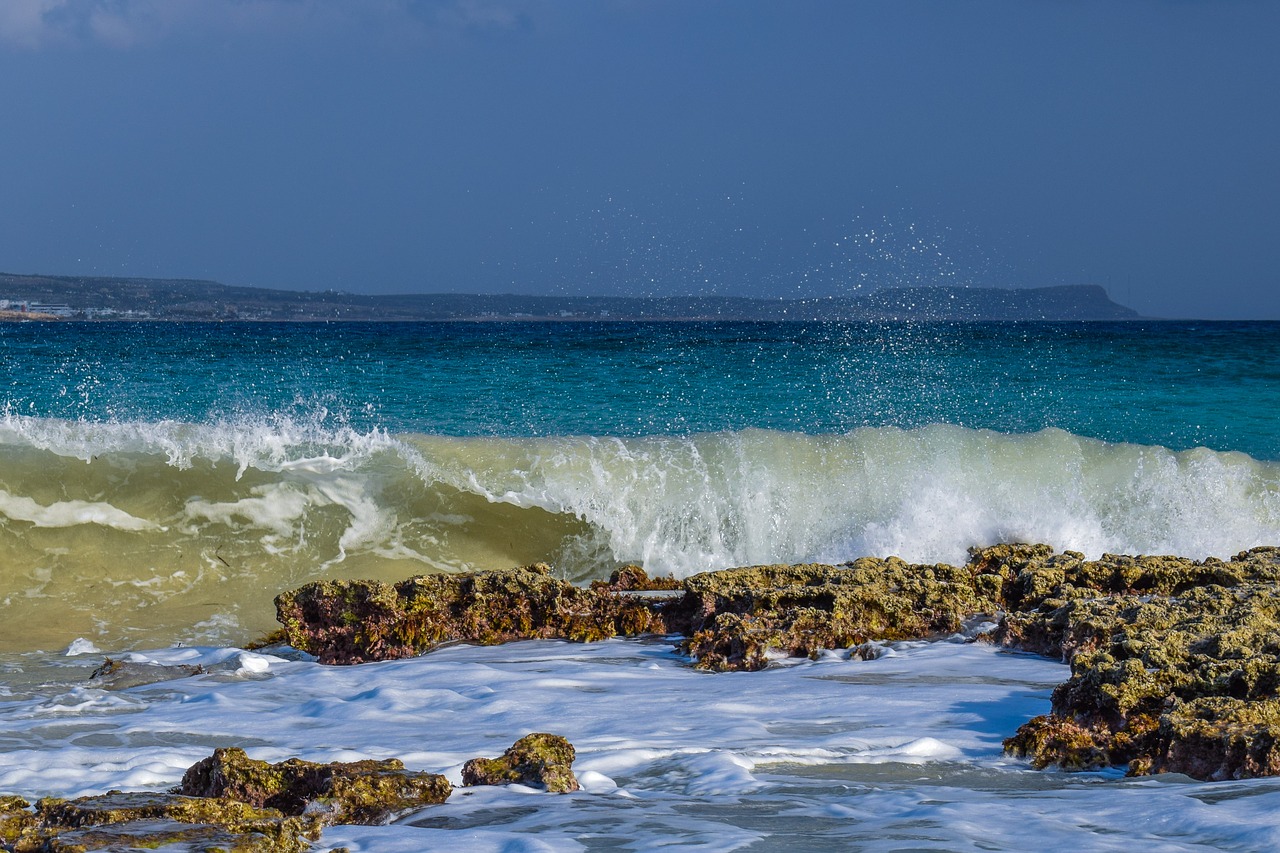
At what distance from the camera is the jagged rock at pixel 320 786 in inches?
120

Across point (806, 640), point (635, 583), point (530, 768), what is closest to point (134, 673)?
point (635, 583)

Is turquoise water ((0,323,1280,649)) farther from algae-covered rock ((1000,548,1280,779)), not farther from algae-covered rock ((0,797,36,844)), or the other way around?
algae-covered rock ((0,797,36,844))

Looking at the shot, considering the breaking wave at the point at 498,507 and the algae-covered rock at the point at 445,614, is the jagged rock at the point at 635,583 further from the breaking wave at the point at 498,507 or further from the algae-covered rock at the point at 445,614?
the breaking wave at the point at 498,507

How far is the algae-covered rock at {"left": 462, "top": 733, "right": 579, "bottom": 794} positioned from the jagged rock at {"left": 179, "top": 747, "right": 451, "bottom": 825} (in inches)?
5.0

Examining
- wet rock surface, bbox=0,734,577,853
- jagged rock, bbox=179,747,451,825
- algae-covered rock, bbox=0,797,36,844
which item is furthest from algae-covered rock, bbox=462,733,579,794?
algae-covered rock, bbox=0,797,36,844

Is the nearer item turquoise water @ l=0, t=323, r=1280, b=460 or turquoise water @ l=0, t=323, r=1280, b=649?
turquoise water @ l=0, t=323, r=1280, b=649

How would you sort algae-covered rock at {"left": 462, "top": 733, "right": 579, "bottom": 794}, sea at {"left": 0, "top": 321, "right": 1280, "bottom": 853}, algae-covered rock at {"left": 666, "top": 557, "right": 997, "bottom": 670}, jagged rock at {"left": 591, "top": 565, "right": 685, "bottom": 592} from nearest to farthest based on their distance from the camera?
sea at {"left": 0, "top": 321, "right": 1280, "bottom": 853}
algae-covered rock at {"left": 462, "top": 733, "right": 579, "bottom": 794}
algae-covered rock at {"left": 666, "top": 557, "right": 997, "bottom": 670}
jagged rock at {"left": 591, "top": 565, "right": 685, "bottom": 592}

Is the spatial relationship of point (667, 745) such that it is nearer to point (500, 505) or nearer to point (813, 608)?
point (813, 608)

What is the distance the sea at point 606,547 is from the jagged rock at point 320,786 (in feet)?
0.30

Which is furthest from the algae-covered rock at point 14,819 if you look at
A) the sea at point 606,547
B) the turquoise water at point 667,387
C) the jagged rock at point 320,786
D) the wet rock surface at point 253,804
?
the turquoise water at point 667,387

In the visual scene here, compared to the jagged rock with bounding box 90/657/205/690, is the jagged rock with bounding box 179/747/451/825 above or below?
above

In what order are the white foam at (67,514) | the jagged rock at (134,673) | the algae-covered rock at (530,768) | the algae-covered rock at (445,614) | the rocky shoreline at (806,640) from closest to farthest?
1. the rocky shoreline at (806,640)
2. the algae-covered rock at (530,768)
3. the jagged rock at (134,673)
4. the algae-covered rock at (445,614)
5. the white foam at (67,514)

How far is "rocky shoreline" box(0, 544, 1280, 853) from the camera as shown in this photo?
290 cm

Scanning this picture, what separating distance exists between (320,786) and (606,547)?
650cm
